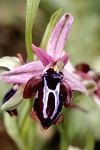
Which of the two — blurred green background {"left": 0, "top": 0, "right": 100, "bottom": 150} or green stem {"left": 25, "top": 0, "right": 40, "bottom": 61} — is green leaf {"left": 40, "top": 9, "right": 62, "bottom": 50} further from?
blurred green background {"left": 0, "top": 0, "right": 100, "bottom": 150}

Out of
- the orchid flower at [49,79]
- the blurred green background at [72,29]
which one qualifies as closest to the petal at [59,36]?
the orchid flower at [49,79]

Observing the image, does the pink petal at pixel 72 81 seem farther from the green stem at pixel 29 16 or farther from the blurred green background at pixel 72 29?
the blurred green background at pixel 72 29

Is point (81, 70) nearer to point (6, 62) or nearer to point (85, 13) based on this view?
point (6, 62)

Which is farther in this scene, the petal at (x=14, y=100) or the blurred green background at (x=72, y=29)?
the blurred green background at (x=72, y=29)

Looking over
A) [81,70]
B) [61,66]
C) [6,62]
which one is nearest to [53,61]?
[61,66]

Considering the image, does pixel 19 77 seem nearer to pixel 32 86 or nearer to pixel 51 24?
pixel 32 86

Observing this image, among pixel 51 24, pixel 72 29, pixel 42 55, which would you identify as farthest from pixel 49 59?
pixel 72 29

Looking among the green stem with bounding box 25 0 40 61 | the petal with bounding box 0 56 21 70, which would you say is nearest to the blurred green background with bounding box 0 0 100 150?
the petal with bounding box 0 56 21 70
